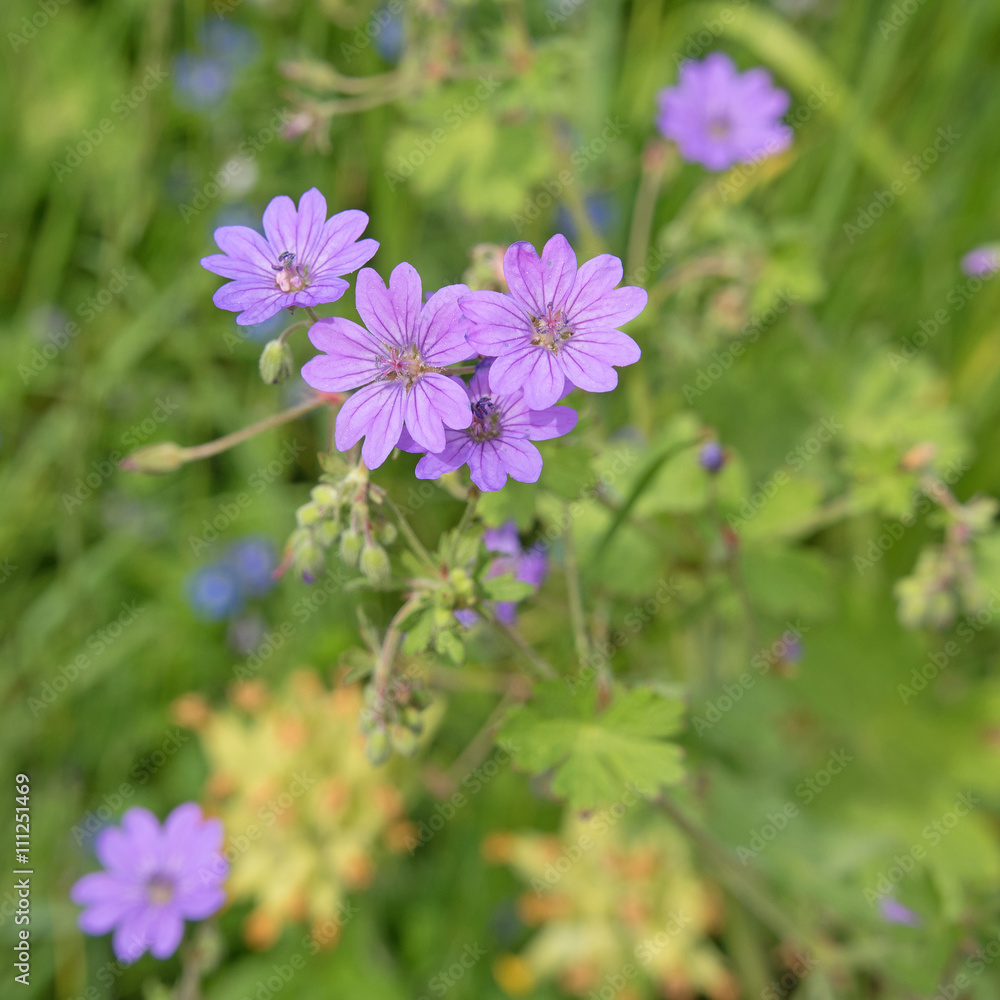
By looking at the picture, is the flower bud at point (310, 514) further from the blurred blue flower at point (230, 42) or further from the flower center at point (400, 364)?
the blurred blue flower at point (230, 42)

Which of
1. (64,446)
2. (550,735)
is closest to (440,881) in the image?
(550,735)

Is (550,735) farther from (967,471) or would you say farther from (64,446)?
(64,446)

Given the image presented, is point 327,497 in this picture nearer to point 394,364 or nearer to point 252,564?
point 394,364

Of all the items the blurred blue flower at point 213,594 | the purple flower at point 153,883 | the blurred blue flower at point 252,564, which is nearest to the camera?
the purple flower at point 153,883

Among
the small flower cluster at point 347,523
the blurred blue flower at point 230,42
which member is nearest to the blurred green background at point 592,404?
the blurred blue flower at point 230,42

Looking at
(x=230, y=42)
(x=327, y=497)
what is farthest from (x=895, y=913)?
(x=230, y=42)

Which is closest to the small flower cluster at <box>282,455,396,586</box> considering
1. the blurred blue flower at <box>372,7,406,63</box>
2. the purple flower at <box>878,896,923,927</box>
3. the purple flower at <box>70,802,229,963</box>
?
the purple flower at <box>70,802,229,963</box>
